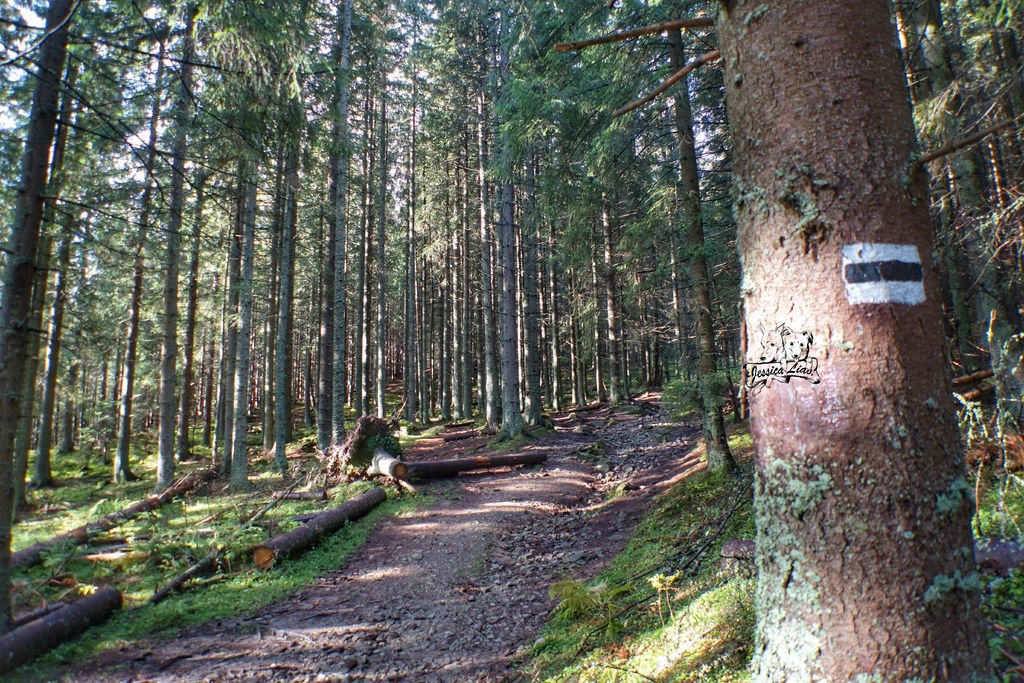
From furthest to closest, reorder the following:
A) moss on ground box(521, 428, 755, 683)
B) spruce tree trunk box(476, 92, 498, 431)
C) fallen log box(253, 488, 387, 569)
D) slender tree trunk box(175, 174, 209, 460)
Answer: spruce tree trunk box(476, 92, 498, 431)
slender tree trunk box(175, 174, 209, 460)
fallen log box(253, 488, 387, 569)
moss on ground box(521, 428, 755, 683)

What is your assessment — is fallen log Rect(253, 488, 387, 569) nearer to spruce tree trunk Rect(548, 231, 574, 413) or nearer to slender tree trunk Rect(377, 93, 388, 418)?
slender tree trunk Rect(377, 93, 388, 418)

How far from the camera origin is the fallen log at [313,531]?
7035mm

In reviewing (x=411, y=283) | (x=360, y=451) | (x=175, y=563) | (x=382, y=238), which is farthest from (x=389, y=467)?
(x=411, y=283)

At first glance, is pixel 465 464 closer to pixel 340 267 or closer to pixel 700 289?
pixel 340 267

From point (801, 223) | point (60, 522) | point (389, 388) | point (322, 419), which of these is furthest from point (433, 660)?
point (389, 388)

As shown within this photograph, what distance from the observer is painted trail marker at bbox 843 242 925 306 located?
1.50 metres

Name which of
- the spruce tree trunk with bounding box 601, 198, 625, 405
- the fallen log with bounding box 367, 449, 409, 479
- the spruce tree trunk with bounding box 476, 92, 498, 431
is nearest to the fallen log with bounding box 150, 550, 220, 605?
the fallen log with bounding box 367, 449, 409, 479

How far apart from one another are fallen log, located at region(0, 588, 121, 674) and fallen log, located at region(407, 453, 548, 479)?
605cm

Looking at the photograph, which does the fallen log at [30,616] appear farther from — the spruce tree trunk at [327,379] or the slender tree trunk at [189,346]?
the slender tree trunk at [189,346]

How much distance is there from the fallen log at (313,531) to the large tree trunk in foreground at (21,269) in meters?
2.62

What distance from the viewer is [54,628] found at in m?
4.81

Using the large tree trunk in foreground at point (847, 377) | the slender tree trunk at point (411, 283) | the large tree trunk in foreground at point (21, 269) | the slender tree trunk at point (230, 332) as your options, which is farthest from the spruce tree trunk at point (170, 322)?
the large tree trunk in foreground at point (847, 377)

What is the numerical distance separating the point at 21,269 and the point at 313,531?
498 cm

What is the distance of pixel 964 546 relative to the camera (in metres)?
1.46
